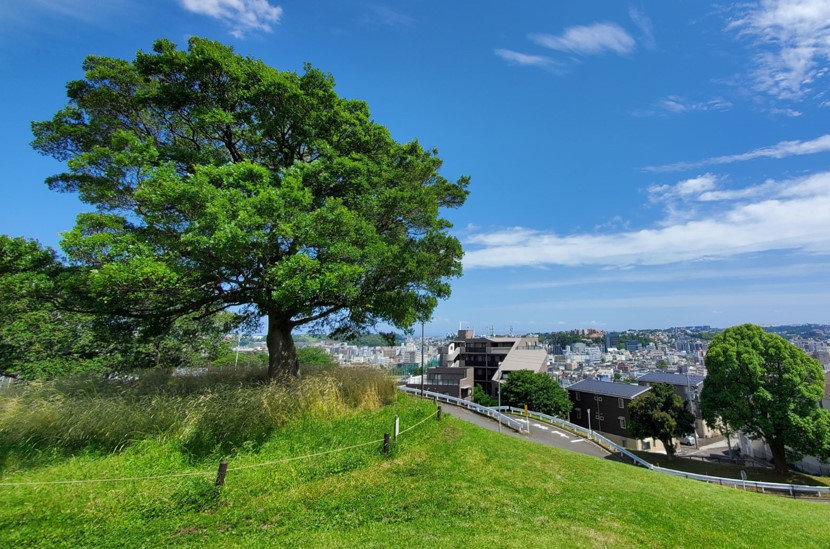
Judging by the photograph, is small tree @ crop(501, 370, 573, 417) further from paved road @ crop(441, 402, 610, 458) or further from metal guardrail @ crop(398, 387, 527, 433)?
metal guardrail @ crop(398, 387, 527, 433)

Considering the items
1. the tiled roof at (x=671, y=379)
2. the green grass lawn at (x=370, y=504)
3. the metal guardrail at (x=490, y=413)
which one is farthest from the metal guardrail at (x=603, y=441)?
the tiled roof at (x=671, y=379)

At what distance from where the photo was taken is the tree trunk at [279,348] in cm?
983

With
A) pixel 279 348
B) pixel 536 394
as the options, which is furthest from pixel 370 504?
pixel 536 394

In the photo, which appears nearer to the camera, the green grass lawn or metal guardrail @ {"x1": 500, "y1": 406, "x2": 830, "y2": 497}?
the green grass lawn

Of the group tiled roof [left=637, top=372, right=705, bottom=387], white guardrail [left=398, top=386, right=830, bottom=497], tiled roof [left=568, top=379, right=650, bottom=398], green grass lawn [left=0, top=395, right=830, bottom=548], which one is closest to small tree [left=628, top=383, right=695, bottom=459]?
white guardrail [left=398, top=386, right=830, bottom=497]

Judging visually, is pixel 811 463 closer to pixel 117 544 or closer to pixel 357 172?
pixel 357 172

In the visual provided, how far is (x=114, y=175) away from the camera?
7.00 meters

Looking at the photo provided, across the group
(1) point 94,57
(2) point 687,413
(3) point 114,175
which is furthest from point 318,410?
(2) point 687,413

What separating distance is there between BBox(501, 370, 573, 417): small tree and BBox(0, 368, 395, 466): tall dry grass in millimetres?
31326

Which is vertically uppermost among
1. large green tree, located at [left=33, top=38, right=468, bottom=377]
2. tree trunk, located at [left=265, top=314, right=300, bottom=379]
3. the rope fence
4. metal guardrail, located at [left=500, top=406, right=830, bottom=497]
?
large green tree, located at [left=33, top=38, right=468, bottom=377]

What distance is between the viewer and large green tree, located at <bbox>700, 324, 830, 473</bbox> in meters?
20.0

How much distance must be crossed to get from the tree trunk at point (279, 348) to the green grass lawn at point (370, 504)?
2457mm

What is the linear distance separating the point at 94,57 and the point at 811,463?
4699cm

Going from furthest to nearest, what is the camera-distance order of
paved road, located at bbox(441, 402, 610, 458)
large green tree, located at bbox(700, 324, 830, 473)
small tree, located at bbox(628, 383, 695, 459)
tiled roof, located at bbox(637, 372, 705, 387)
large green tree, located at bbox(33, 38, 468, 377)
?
tiled roof, located at bbox(637, 372, 705, 387)
small tree, located at bbox(628, 383, 695, 459)
large green tree, located at bbox(700, 324, 830, 473)
paved road, located at bbox(441, 402, 610, 458)
large green tree, located at bbox(33, 38, 468, 377)
